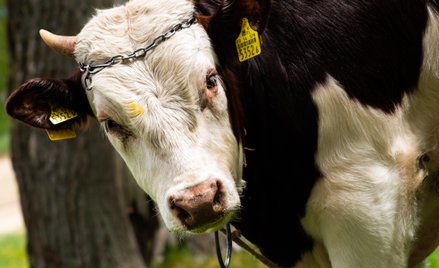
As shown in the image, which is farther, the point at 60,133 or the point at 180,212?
the point at 60,133

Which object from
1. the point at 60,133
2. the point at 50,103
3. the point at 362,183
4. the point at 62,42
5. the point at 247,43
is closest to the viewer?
the point at 247,43

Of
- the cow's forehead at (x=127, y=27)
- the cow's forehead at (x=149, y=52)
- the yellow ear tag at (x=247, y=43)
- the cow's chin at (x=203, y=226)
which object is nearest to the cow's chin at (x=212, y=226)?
A: the cow's chin at (x=203, y=226)

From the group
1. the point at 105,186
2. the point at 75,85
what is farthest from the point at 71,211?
the point at 75,85

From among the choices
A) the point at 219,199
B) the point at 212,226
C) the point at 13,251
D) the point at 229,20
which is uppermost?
the point at 229,20

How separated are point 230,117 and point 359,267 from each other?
3.09 ft

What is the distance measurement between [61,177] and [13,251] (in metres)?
5.76

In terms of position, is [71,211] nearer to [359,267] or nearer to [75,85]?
[75,85]

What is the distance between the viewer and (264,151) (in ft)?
15.4

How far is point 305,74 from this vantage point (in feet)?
15.1

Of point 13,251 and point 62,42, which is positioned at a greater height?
point 62,42

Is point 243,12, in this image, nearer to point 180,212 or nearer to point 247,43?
point 247,43

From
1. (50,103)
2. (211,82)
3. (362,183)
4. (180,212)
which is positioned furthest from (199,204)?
(50,103)

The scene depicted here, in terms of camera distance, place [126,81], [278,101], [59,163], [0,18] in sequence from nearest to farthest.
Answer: [126,81], [278,101], [59,163], [0,18]

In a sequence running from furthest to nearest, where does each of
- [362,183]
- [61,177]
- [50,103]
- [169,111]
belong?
[61,177]
[50,103]
[362,183]
[169,111]
